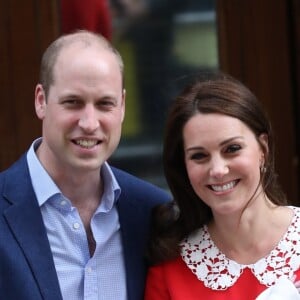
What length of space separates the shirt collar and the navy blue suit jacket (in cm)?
2

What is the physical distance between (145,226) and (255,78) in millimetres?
1288

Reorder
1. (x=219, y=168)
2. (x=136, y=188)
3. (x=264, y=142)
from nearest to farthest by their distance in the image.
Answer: (x=219, y=168) < (x=264, y=142) < (x=136, y=188)

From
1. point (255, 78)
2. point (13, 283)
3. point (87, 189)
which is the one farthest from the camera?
point (255, 78)

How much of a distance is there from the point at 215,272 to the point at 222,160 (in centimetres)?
35

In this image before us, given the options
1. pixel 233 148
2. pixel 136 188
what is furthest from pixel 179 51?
pixel 233 148

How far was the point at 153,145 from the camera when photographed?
411 centimetres

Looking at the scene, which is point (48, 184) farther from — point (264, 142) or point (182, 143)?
point (264, 142)

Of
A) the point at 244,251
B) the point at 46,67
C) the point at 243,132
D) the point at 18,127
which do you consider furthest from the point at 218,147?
the point at 18,127

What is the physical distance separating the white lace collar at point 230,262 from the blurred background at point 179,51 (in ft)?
3.83

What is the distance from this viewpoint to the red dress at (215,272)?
2.80 m

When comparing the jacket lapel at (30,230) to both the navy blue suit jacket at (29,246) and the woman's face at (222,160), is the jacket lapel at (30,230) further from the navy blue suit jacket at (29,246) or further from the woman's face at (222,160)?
the woman's face at (222,160)

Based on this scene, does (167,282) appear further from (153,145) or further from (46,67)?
(153,145)

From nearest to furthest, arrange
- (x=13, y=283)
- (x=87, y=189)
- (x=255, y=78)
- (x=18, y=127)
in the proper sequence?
(x=13, y=283) < (x=87, y=189) < (x=18, y=127) < (x=255, y=78)

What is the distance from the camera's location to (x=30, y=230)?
2.80 meters
